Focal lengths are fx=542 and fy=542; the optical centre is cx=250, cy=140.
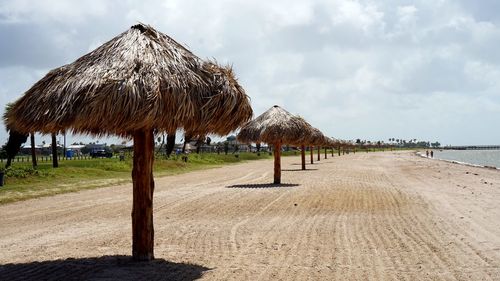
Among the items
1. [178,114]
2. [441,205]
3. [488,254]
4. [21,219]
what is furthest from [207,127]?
[441,205]

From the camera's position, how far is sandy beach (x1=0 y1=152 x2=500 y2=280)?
254 inches

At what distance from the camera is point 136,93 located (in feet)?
19.0

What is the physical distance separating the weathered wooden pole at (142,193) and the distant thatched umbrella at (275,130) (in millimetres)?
13361

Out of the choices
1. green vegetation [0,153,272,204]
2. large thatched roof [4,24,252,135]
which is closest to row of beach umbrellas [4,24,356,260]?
large thatched roof [4,24,252,135]

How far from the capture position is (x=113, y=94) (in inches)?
227

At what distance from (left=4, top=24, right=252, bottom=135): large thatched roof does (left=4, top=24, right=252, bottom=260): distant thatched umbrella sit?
10 mm

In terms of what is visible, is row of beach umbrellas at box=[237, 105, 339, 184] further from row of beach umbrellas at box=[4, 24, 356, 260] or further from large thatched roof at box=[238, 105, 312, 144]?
row of beach umbrellas at box=[4, 24, 356, 260]

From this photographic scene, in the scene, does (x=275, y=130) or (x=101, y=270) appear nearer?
(x=101, y=270)

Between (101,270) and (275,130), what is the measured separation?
46.8 feet

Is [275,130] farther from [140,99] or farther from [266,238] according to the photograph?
[140,99]

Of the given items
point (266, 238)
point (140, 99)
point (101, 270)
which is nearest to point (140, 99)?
point (140, 99)

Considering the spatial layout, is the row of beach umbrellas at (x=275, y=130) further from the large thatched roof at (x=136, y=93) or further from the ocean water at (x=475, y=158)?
the ocean water at (x=475, y=158)

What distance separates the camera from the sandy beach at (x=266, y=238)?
254 inches

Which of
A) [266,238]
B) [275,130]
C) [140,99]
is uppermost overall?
[275,130]
